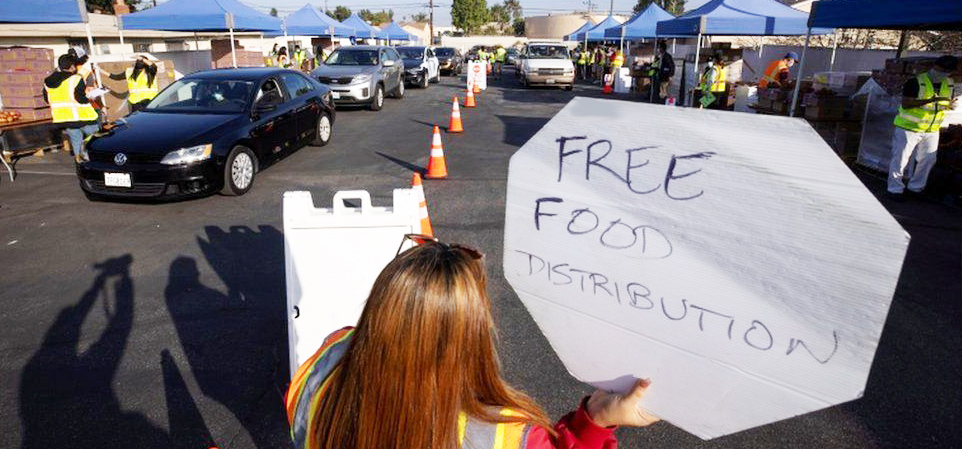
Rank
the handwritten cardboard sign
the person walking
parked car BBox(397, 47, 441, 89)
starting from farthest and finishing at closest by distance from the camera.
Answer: parked car BBox(397, 47, 441, 89) < the person walking < the handwritten cardboard sign

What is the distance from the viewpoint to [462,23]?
80125mm

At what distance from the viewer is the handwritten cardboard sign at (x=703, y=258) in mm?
907

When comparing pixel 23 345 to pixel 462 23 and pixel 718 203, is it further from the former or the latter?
pixel 462 23

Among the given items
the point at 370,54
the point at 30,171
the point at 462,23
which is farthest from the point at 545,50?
the point at 462,23

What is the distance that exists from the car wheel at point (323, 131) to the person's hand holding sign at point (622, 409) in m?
9.79

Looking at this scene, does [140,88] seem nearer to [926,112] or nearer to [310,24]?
[926,112]

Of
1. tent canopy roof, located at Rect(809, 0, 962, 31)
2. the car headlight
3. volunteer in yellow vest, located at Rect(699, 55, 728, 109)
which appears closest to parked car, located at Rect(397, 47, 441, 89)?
volunteer in yellow vest, located at Rect(699, 55, 728, 109)

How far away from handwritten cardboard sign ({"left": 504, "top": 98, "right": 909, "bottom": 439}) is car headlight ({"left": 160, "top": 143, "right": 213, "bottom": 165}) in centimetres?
655

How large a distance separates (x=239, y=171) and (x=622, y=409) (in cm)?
724

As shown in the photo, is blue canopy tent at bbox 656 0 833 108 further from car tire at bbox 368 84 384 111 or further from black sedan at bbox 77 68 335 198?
black sedan at bbox 77 68 335 198

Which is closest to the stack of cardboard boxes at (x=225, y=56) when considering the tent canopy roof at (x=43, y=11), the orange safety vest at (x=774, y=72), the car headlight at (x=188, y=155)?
the tent canopy roof at (x=43, y=11)

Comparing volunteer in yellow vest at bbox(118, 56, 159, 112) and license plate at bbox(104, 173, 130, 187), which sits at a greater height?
volunteer in yellow vest at bbox(118, 56, 159, 112)

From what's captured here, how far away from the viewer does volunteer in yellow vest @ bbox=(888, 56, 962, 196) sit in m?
6.79

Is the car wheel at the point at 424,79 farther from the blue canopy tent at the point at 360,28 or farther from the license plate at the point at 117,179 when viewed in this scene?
the license plate at the point at 117,179
